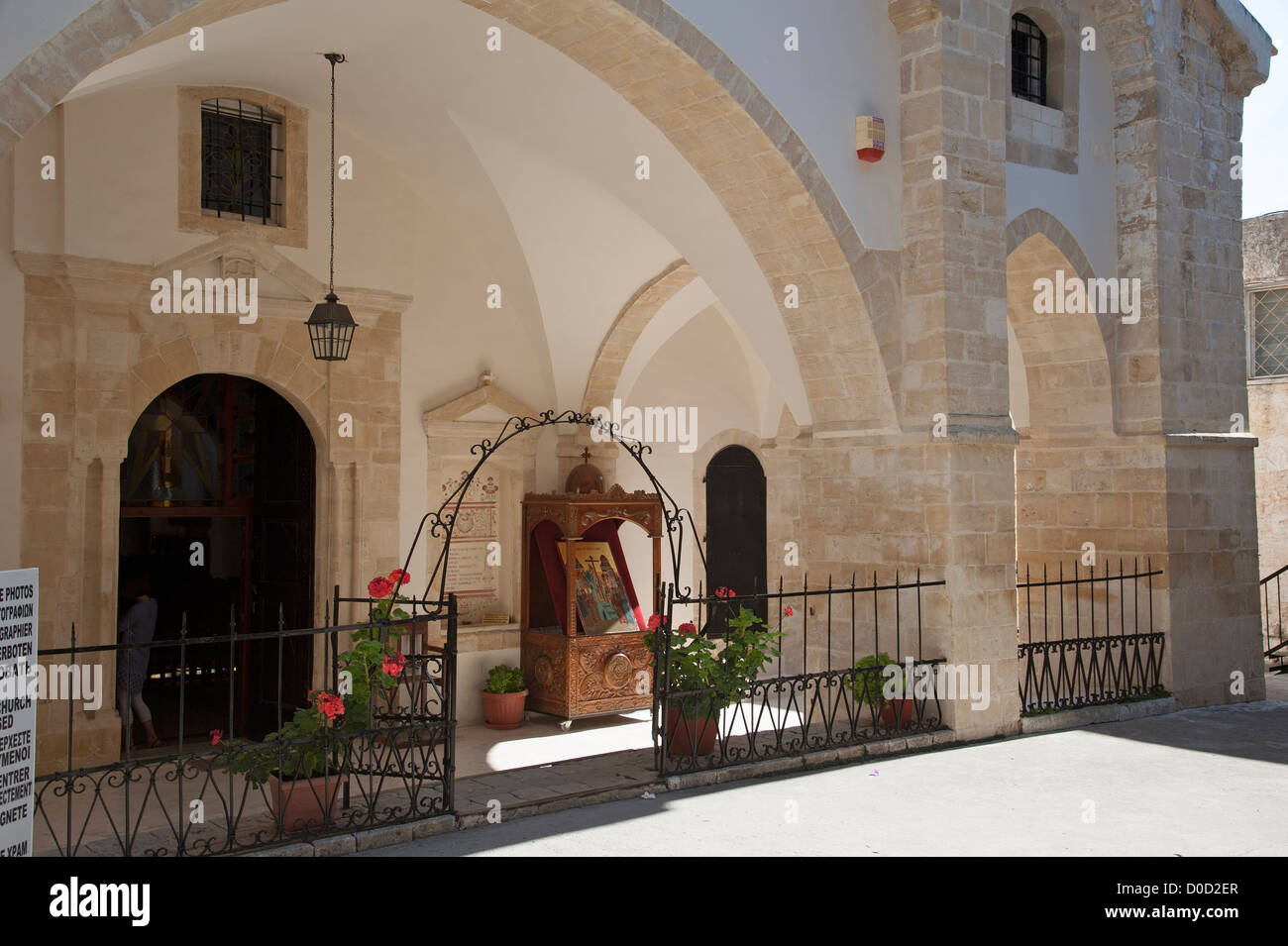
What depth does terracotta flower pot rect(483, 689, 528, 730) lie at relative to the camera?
29.2 feet

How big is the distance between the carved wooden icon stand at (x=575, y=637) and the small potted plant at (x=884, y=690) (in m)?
2.15

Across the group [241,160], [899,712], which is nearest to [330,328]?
[241,160]

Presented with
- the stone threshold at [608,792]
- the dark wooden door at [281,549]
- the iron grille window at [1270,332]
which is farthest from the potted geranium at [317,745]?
the iron grille window at [1270,332]

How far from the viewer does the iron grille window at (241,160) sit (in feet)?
25.6

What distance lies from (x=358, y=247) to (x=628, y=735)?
162 inches

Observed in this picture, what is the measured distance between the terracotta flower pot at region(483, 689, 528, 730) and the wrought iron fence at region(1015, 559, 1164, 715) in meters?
3.76

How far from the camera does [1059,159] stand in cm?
859

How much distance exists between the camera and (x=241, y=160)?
796 centimetres

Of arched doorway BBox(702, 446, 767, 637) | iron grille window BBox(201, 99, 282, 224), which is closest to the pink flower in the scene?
iron grille window BBox(201, 99, 282, 224)

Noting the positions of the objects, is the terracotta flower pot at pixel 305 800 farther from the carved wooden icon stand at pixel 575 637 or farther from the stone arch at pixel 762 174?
the carved wooden icon stand at pixel 575 637

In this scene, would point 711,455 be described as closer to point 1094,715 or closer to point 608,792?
point 1094,715

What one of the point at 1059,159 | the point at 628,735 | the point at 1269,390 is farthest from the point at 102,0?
the point at 1269,390

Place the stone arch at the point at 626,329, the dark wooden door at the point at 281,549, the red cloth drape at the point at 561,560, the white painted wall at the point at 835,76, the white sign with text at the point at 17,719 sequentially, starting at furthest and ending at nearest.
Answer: the stone arch at the point at 626,329 < the red cloth drape at the point at 561,560 < the dark wooden door at the point at 281,549 < the white painted wall at the point at 835,76 < the white sign with text at the point at 17,719

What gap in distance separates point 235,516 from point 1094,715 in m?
6.40
